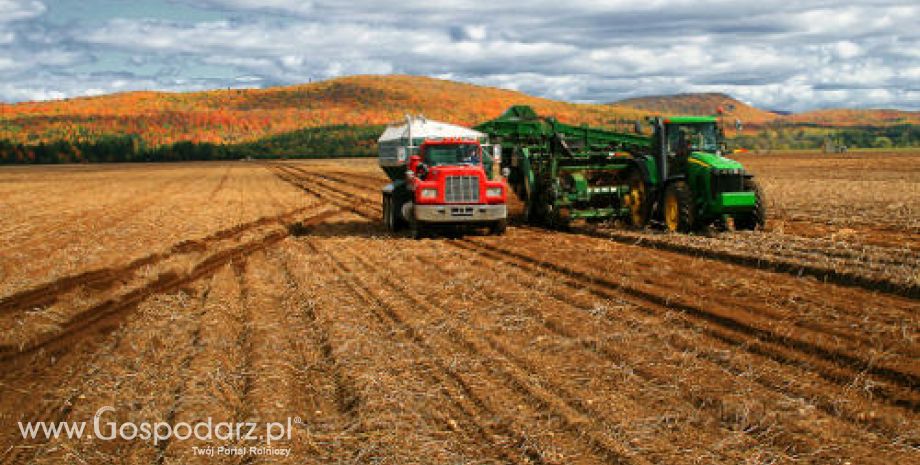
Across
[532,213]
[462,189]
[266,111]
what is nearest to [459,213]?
[462,189]

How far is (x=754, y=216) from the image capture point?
15.8m

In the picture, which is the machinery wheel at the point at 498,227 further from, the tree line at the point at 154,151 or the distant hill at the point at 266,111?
the distant hill at the point at 266,111

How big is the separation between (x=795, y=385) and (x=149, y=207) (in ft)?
74.3

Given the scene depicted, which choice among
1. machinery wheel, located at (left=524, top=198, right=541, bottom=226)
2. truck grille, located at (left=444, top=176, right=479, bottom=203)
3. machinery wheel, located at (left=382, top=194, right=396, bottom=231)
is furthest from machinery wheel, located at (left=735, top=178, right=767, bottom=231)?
machinery wheel, located at (left=382, top=194, right=396, bottom=231)

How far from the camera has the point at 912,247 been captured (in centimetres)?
1330

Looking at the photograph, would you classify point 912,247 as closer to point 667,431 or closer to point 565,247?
point 565,247

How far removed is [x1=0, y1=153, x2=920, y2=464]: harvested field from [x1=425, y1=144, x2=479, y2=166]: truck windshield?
2.49 meters

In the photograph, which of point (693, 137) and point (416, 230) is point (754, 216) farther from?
point (416, 230)

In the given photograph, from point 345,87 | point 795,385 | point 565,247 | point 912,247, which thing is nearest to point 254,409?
point 795,385

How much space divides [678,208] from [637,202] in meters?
1.95

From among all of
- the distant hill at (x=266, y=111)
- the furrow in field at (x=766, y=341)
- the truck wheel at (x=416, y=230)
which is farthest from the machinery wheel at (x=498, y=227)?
the distant hill at (x=266, y=111)

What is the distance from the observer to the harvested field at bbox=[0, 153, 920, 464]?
17.9ft

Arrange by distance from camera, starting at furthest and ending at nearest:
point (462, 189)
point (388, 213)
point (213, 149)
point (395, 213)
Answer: point (213, 149) < point (388, 213) < point (395, 213) < point (462, 189)

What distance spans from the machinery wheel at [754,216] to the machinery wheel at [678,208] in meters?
1.11
